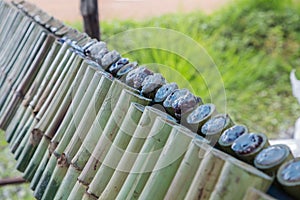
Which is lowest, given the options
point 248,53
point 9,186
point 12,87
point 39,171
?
point 9,186

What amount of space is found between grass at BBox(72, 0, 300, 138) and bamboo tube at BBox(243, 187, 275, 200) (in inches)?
92.3

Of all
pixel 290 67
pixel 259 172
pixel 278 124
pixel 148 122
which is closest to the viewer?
pixel 259 172

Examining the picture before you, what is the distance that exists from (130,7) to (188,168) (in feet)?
11.7

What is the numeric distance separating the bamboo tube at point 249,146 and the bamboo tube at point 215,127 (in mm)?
43

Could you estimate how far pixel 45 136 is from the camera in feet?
3.44

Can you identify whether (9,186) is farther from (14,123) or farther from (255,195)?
(255,195)

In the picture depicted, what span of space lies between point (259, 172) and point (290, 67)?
118 inches

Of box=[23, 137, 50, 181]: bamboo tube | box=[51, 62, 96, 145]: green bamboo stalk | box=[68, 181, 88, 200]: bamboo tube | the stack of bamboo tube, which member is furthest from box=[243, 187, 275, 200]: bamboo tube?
box=[23, 137, 50, 181]: bamboo tube

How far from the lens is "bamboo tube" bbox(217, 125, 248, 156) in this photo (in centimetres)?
68

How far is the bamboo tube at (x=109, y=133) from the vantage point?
828mm

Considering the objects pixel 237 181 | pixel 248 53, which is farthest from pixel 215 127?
pixel 248 53

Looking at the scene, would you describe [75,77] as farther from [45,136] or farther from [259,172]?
[259,172]

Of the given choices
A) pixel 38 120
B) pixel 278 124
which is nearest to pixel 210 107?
pixel 38 120

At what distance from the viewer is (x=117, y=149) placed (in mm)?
809
